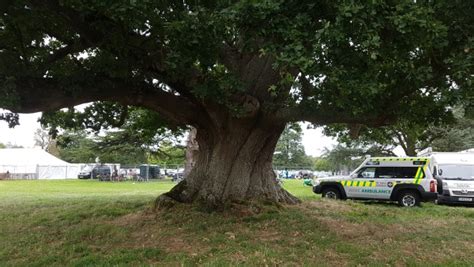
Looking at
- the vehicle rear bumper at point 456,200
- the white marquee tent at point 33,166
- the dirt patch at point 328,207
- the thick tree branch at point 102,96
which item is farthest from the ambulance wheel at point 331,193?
the white marquee tent at point 33,166

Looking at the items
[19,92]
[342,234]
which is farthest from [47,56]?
[342,234]

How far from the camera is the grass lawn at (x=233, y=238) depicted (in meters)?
7.86

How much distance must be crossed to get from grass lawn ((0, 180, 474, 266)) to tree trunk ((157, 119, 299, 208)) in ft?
2.07

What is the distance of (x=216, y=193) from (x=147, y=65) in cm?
390

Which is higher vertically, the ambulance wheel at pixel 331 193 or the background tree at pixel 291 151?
the background tree at pixel 291 151

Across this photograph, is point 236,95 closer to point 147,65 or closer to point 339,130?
point 147,65

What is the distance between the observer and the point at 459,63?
609 centimetres

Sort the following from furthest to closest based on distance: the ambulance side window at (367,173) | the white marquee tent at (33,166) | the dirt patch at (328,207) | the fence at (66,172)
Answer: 1. the white marquee tent at (33,166)
2. the fence at (66,172)
3. the ambulance side window at (367,173)
4. the dirt patch at (328,207)

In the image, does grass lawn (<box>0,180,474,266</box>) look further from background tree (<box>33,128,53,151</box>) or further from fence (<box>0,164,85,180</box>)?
background tree (<box>33,128,53,151</box>)

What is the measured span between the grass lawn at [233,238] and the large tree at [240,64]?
4.34ft

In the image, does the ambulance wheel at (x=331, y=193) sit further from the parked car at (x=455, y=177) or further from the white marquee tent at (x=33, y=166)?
the white marquee tent at (x=33, y=166)

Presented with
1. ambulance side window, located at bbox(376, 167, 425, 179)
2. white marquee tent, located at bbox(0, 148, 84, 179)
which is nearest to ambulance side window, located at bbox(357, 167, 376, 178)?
ambulance side window, located at bbox(376, 167, 425, 179)

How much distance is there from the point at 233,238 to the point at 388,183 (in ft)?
35.1

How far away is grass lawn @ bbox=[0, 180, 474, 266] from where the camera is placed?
7859 mm
